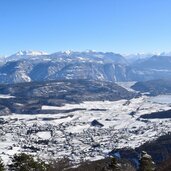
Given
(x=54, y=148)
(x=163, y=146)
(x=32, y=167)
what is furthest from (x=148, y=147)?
(x=32, y=167)

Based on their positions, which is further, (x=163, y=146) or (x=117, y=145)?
(x=117, y=145)

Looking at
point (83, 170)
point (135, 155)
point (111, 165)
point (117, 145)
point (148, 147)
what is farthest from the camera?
point (117, 145)

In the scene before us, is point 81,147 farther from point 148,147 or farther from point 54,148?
point 148,147

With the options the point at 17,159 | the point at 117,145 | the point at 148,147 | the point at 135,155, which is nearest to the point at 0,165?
the point at 17,159

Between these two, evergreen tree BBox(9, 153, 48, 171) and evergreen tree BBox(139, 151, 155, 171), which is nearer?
evergreen tree BBox(139, 151, 155, 171)

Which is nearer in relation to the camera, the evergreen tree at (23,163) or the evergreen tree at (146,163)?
the evergreen tree at (146,163)

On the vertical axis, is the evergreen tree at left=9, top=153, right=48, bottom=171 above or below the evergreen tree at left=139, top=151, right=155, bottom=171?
below

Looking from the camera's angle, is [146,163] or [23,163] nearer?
[146,163]

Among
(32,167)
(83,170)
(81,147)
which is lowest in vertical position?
(81,147)

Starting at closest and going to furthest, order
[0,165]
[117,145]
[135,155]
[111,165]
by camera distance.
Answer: [111,165], [0,165], [135,155], [117,145]

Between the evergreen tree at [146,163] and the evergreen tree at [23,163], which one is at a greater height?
the evergreen tree at [146,163]

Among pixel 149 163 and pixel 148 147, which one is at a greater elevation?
pixel 149 163
